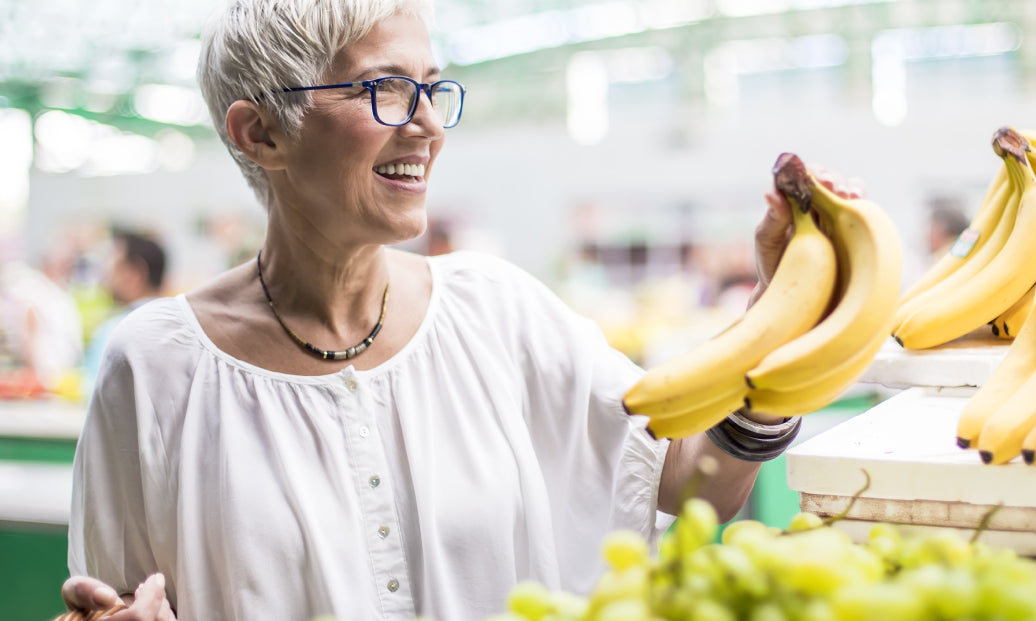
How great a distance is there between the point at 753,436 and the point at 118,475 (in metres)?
0.99

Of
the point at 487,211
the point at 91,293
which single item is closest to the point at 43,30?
the point at 91,293

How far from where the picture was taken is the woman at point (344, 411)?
1364 millimetres

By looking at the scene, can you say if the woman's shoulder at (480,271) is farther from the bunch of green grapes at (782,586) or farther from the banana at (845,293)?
the bunch of green grapes at (782,586)

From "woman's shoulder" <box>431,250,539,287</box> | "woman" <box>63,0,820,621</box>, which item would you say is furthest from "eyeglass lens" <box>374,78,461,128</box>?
"woman's shoulder" <box>431,250,539,287</box>

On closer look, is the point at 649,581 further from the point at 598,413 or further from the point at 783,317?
the point at 598,413

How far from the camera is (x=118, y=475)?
1451 millimetres

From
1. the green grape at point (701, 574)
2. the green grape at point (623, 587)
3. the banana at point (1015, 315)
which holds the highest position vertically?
the banana at point (1015, 315)

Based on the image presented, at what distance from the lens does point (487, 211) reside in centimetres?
1210

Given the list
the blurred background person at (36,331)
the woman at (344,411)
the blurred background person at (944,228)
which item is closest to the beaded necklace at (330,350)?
the woman at (344,411)

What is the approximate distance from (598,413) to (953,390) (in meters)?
0.55

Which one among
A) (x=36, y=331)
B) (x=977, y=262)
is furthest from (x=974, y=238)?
(x=36, y=331)

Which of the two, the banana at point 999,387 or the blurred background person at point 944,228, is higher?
the banana at point 999,387

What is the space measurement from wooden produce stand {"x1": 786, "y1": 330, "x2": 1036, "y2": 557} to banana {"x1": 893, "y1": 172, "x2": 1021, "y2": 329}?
0.17 meters

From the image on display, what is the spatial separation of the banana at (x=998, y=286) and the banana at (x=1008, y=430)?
0.31m
